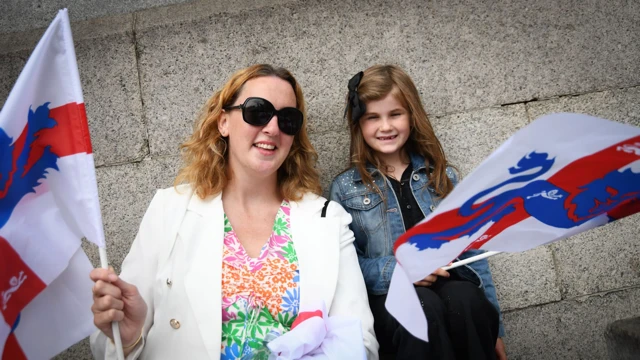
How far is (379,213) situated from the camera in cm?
336

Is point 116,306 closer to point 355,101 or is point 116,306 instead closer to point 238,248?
point 238,248

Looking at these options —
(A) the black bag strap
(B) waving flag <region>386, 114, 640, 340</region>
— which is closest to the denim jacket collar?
(A) the black bag strap

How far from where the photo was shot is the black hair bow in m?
3.34

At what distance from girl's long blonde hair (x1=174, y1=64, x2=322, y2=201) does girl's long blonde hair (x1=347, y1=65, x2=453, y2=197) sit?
0.30m

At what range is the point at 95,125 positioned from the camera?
11.8 feet

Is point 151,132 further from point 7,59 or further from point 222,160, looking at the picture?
point 7,59

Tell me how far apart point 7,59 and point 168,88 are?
97cm

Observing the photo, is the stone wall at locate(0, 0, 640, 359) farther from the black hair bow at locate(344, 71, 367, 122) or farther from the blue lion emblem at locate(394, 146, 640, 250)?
the blue lion emblem at locate(394, 146, 640, 250)

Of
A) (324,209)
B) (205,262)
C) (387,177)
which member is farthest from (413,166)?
(205,262)

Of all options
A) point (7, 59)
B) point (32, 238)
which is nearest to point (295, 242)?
point (32, 238)

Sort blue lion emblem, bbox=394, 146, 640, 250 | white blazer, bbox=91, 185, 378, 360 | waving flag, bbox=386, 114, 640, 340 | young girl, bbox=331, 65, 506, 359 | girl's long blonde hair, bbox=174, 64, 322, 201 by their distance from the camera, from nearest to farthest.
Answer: waving flag, bbox=386, 114, 640, 340 → blue lion emblem, bbox=394, 146, 640, 250 → white blazer, bbox=91, 185, 378, 360 → girl's long blonde hair, bbox=174, 64, 322, 201 → young girl, bbox=331, 65, 506, 359

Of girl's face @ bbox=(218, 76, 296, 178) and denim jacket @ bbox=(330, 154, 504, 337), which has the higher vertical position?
girl's face @ bbox=(218, 76, 296, 178)

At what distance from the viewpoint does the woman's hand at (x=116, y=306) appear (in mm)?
2225

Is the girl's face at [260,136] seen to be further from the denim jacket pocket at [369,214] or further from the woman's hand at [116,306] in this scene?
the woman's hand at [116,306]
